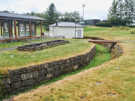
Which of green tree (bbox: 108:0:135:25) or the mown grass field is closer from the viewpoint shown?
the mown grass field

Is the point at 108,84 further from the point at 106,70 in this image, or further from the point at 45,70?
the point at 45,70

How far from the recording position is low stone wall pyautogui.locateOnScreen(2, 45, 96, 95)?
607cm

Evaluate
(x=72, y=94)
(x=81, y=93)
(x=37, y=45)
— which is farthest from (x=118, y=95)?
(x=37, y=45)

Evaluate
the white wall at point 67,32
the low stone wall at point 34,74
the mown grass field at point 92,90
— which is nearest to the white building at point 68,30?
the white wall at point 67,32

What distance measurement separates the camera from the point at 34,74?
695 cm

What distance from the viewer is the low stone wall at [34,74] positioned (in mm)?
6066

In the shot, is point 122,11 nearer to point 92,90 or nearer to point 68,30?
point 68,30

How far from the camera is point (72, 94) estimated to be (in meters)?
4.37

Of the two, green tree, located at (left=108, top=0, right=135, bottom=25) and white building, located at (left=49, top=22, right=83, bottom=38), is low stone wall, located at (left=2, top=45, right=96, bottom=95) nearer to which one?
white building, located at (left=49, top=22, right=83, bottom=38)

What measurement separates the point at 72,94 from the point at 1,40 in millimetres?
11760

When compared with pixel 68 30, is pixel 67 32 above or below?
below

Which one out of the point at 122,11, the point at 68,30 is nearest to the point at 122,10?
the point at 122,11

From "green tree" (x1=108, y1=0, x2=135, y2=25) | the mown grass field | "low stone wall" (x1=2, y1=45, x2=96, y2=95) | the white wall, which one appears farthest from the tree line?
the mown grass field

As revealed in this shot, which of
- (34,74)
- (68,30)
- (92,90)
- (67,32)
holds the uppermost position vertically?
(68,30)
